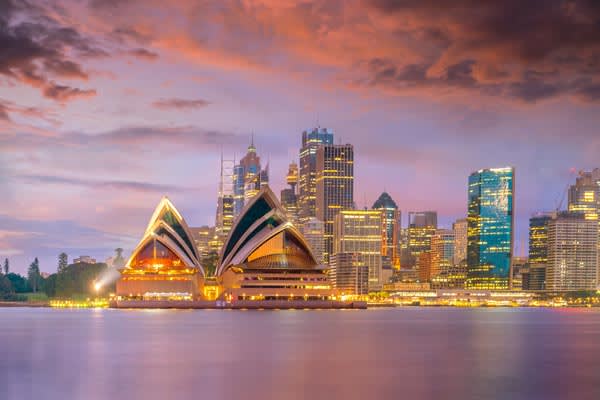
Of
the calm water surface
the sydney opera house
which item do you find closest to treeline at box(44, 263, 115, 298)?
the sydney opera house

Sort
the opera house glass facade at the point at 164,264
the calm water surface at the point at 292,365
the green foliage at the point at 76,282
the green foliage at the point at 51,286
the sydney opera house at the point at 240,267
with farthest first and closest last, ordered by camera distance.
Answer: the green foliage at the point at 51,286 → the green foliage at the point at 76,282 → the opera house glass facade at the point at 164,264 → the sydney opera house at the point at 240,267 → the calm water surface at the point at 292,365

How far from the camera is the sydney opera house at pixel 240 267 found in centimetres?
15025

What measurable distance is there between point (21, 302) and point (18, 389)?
166047 millimetres

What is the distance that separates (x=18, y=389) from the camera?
4016 centimetres

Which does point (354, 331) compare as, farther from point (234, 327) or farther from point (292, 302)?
point (292, 302)

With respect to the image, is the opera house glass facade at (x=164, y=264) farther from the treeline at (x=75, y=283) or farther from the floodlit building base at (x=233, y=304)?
the treeline at (x=75, y=283)

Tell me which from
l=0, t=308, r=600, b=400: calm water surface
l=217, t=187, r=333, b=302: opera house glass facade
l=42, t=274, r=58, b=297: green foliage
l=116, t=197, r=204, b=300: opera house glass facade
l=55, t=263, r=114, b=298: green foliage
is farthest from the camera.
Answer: l=42, t=274, r=58, b=297: green foliage

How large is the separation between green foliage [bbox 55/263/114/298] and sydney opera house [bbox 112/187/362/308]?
3650 cm

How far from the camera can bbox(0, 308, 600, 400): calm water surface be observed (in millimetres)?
40281

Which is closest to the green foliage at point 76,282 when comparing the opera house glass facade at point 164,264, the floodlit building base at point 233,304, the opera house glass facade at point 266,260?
the floodlit building base at point 233,304

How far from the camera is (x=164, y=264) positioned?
6053 inches

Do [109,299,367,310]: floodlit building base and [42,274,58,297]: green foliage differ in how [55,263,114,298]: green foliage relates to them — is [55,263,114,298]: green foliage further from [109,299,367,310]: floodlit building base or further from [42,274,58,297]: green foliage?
[109,299,367,310]: floodlit building base

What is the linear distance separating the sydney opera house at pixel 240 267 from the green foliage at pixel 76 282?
36496 millimetres

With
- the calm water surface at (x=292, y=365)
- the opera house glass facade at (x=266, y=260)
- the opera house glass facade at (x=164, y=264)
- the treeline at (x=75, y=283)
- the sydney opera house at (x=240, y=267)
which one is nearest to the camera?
the calm water surface at (x=292, y=365)
